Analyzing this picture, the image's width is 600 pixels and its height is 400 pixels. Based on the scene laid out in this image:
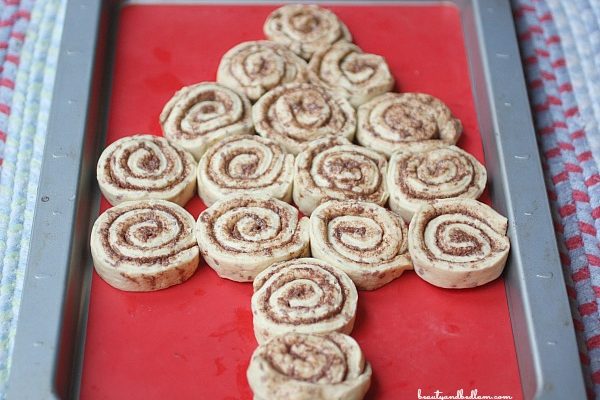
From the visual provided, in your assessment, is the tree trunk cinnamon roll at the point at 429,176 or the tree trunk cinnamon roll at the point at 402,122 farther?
the tree trunk cinnamon roll at the point at 402,122

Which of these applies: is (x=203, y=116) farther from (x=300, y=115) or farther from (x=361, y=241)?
(x=361, y=241)

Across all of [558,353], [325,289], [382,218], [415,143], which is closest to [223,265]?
[325,289]

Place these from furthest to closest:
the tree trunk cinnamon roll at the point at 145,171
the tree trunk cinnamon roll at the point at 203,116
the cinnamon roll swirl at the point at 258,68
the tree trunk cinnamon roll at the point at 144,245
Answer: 1. the cinnamon roll swirl at the point at 258,68
2. the tree trunk cinnamon roll at the point at 203,116
3. the tree trunk cinnamon roll at the point at 145,171
4. the tree trunk cinnamon roll at the point at 144,245

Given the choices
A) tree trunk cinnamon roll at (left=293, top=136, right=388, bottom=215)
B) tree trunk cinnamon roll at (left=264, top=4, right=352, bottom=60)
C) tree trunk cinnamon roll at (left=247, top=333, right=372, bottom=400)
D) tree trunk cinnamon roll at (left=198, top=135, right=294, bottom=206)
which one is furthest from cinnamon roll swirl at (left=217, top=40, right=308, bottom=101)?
tree trunk cinnamon roll at (left=247, top=333, right=372, bottom=400)

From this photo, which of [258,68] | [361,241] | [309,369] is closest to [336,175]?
[361,241]

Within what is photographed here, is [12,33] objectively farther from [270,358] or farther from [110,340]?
[270,358]

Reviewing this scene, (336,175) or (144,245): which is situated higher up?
(336,175)

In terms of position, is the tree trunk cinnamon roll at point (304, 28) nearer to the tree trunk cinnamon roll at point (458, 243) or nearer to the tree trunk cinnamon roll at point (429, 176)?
the tree trunk cinnamon roll at point (429, 176)

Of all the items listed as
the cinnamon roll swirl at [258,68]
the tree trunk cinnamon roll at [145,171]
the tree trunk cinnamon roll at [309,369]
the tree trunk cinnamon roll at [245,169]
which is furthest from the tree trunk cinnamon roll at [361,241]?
the cinnamon roll swirl at [258,68]
